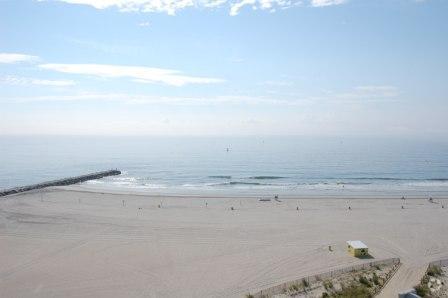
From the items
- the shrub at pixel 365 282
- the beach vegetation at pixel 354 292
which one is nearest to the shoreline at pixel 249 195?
the shrub at pixel 365 282

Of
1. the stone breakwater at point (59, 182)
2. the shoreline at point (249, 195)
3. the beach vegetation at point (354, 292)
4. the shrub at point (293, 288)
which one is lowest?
the shrub at point (293, 288)

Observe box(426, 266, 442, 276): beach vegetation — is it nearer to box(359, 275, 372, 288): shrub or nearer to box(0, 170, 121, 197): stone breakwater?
box(359, 275, 372, 288): shrub

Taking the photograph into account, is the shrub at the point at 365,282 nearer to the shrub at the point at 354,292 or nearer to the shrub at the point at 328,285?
the shrub at the point at 354,292

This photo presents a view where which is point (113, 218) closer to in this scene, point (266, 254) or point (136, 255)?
point (136, 255)

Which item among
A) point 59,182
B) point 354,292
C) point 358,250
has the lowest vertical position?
point 354,292

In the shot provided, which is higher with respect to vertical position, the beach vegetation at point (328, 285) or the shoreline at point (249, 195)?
the shoreline at point (249, 195)

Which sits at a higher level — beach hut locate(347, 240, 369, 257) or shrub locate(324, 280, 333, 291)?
beach hut locate(347, 240, 369, 257)

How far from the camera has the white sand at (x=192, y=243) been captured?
23734 millimetres

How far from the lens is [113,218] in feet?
131

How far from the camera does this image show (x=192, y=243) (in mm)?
31484

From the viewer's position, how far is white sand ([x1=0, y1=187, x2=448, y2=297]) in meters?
23.7

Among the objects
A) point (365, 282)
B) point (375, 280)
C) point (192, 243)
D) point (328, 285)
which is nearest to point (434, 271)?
point (375, 280)

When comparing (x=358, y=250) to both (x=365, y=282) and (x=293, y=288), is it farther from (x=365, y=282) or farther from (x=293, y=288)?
(x=293, y=288)

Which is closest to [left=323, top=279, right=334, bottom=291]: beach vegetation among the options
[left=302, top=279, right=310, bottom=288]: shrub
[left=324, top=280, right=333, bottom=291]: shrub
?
[left=324, top=280, right=333, bottom=291]: shrub
